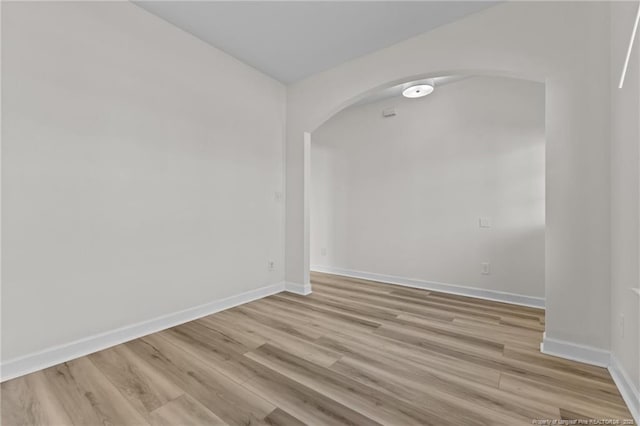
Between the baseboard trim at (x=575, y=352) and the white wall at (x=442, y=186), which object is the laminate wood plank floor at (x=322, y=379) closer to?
the baseboard trim at (x=575, y=352)

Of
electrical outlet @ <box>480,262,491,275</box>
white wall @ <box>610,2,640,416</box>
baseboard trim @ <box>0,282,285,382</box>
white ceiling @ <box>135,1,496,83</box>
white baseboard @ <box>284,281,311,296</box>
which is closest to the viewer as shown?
white wall @ <box>610,2,640,416</box>

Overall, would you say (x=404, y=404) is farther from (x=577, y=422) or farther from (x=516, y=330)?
(x=516, y=330)

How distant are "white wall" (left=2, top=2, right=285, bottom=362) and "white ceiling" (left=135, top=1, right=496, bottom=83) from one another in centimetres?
23

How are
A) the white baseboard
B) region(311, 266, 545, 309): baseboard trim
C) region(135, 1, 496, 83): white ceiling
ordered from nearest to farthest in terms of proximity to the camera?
region(135, 1, 496, 83): white ceiling < region(311, 266, 545, 309): baseboard trim < the white baseboard

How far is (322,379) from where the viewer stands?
1.72m

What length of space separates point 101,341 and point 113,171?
1359 millimetres

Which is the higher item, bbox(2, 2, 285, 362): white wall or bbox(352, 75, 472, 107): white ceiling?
bbox(352, 75, 472, 107): white ceiling

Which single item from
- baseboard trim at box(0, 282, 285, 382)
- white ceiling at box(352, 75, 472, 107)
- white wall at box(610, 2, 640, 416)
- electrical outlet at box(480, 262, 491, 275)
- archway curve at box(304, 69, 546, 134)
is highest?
white ceiling at box(352, 75, 472, 107)

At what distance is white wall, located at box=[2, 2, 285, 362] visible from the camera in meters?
1.81

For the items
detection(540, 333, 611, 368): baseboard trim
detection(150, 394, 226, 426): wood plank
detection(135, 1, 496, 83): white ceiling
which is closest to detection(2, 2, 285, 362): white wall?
detection(135, 1, 496, 83): white ceiling

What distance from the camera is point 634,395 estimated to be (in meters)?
1.44

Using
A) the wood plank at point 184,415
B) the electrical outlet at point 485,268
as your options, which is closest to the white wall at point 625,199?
the electrical outlet at point 485,268

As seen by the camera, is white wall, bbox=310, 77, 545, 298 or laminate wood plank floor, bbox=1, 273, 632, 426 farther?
white wall, bbox=310, 77, 545, 298

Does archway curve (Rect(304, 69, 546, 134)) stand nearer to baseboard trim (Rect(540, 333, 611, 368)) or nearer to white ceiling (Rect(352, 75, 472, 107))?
white ceiling (Rect(352, 75, 472, 107))
